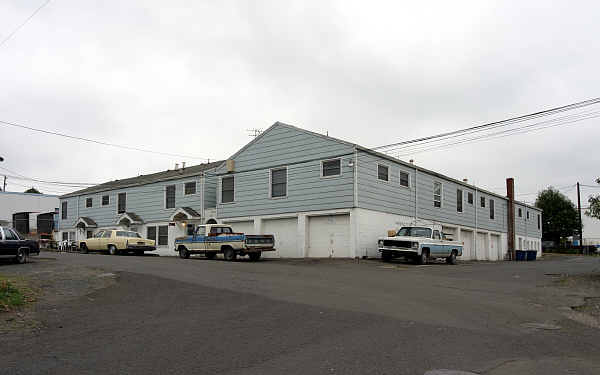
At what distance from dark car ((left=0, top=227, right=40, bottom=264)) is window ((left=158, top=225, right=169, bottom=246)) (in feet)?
50.3

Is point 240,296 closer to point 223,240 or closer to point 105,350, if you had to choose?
point 105,350

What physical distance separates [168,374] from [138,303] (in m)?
5.14

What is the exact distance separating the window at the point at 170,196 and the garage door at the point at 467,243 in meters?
20.8

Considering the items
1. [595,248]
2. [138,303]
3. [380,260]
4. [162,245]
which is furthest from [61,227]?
[595,248]

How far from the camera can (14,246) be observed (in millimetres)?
19516

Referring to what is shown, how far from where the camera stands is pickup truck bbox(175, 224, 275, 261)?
81.9ft

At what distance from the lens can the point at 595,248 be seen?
66.0 metres

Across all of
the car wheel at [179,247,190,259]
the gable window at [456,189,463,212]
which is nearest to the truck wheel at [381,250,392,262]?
the car wheel at [179,247,190,259]

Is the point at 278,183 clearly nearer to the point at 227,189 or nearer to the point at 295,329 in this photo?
the point at 227,189

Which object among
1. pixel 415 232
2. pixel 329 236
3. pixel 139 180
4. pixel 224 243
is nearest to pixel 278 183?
pixel 329 236

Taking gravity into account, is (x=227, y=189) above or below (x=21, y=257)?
above

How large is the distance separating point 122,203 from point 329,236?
814 inches

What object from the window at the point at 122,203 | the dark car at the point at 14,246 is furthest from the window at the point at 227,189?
the dark car at the point at 14,246

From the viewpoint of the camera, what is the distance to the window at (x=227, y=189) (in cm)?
3231
